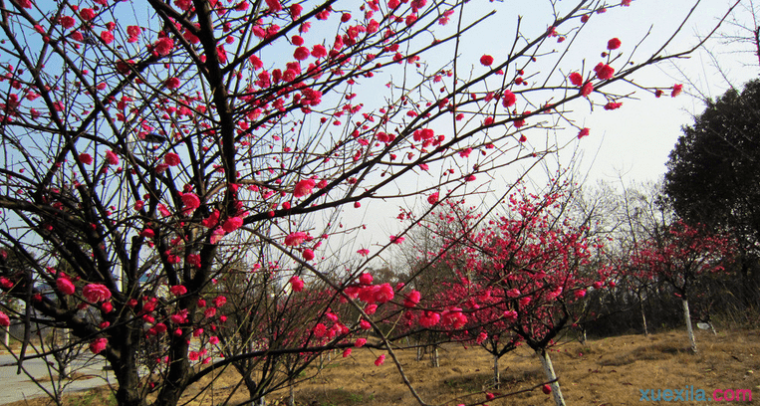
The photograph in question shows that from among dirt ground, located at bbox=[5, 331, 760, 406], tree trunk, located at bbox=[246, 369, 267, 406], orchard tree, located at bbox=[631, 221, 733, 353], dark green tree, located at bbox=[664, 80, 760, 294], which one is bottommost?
dirt ground, located at bbox=[5, 331, 760, 406]

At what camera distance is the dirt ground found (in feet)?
21.2

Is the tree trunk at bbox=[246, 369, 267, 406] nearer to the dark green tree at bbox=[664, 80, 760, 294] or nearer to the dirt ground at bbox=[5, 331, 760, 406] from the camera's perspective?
the dirt ground at bbox=[5, 331, 760, 406]

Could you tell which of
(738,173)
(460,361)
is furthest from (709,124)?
(460,361)

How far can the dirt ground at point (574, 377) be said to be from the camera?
6457 millimetres

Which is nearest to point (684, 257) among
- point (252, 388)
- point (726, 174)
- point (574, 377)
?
point (574, 377)

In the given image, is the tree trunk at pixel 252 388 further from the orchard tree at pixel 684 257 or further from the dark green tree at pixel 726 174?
the dark green tree at pixel 726 174

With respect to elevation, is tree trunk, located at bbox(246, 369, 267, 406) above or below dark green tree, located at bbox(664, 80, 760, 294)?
below

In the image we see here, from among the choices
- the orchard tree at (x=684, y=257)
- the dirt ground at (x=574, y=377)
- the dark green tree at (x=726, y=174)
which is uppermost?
the dark green tree at (x=726, y=174)

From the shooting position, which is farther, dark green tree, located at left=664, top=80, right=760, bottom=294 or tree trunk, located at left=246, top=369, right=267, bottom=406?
dark green tree, located at left=664, top=80, right=760, bottom=294

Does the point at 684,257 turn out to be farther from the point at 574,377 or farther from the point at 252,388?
the point at 252,388

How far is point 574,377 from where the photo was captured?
800 centimetres

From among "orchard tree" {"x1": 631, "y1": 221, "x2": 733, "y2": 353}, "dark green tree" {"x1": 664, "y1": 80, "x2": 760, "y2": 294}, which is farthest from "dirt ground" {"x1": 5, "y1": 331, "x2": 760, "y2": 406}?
"dark green tree" {"x1": 664, "y1": 80, "x2": 760, "y2": 294}

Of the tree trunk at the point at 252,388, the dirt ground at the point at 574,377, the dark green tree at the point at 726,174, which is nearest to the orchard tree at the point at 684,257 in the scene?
the dirt ground at the point at 574,377

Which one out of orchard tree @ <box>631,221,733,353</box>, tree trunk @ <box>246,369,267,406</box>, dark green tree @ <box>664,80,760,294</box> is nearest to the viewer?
tree trunk @ <box>246,369,267,406</box>
